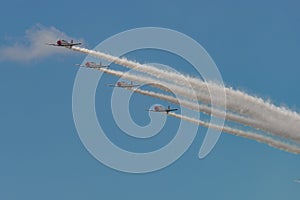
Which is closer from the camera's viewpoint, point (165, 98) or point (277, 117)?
point (277, 117)

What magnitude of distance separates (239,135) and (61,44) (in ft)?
104

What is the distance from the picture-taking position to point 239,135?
99.2 meters

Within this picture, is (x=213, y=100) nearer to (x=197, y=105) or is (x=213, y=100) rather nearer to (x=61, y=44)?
(x=197, y=105)

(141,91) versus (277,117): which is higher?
(141,91)

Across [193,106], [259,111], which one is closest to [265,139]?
[259,111]

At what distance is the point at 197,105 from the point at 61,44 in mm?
26346

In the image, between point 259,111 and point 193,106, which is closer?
point 259,111

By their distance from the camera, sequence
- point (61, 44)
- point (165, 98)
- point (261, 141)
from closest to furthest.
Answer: point (261, 141) → point (165, 98) → point (61, 44)

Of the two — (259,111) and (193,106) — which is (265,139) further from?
(193,106)

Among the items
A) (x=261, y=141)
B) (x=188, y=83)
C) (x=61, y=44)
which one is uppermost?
(x=61, y=44)

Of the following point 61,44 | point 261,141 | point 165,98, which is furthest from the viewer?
point 61,44

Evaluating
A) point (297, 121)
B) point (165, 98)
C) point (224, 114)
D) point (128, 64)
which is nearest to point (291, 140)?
point (297, 121)

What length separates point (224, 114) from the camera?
97750 millimetres

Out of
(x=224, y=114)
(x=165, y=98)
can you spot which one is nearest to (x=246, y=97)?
(x=224, y=114)
